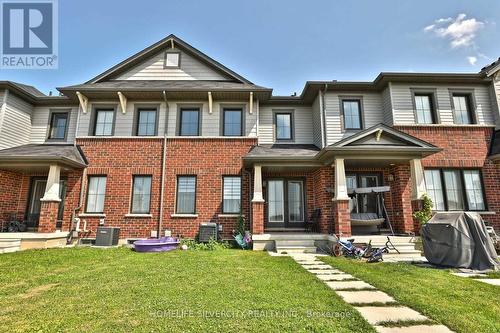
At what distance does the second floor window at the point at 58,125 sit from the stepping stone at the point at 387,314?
43.0ft

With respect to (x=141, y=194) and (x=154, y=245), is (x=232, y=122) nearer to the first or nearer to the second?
(x=141, y=194)

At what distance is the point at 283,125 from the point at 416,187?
5882 millimetres

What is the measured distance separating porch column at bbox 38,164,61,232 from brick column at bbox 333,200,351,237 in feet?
33.3

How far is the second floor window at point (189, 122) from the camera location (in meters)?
10.9

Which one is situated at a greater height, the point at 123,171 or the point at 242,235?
the point at 123,171

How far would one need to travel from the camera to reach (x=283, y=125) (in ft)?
38.6

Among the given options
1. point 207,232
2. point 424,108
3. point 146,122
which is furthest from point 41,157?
point 424,108

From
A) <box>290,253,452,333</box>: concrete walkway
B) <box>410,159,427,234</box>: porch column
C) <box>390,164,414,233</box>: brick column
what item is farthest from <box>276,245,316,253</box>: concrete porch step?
<box>410,159,427,234</box>: porch column

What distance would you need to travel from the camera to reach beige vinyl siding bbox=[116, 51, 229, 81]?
11.8 metres

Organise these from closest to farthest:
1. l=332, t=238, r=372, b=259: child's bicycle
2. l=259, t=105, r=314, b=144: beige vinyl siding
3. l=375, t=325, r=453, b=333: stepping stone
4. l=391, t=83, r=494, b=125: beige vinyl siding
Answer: l=375, t=325, r=453, b=333: stepping stone < l=332, t=238, r=372, b=259: child's bicycle < l=391, t=83, r=494, b=125: beige vinyl siding < l=259, t=105, r=314, b=144: beige vinyl siding

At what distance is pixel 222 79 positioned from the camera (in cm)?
1187

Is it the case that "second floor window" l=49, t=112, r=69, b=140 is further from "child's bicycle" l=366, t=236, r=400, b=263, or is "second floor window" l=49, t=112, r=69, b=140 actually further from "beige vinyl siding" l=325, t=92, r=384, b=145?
"child's bicycle" l=366, t=236, r=400, b=263

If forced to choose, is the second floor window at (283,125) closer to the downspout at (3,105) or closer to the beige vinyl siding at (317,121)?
the beige vinyl siding at (317,121)

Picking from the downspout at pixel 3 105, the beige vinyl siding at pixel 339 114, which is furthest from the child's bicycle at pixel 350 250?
the downspout at pixel 3 105
